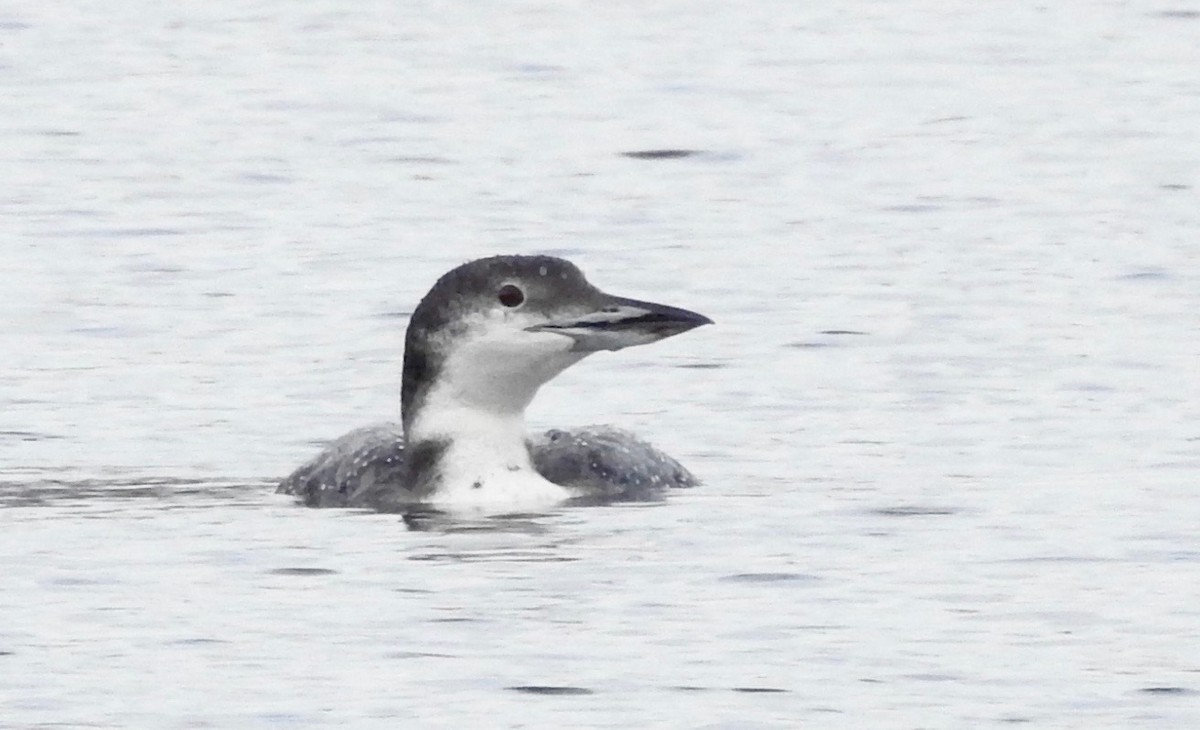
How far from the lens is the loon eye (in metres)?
12.5

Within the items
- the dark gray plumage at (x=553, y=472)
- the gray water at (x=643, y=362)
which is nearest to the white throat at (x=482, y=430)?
the dark gray plumage at (x=553, y=472)

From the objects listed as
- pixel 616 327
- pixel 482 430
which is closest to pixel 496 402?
pixel 482 430

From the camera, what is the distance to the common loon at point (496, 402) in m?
12.4

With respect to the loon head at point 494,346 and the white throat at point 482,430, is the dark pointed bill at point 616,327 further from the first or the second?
the white throat at point 482,430

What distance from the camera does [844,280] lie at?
1698 centimetres

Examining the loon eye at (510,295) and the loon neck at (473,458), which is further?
the loon neck at (473,458)

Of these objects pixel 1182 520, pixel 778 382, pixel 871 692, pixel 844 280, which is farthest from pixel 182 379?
pixel 871 692

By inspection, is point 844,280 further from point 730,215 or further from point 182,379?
point 182,379

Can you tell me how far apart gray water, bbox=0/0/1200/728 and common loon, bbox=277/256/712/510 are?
0.80 ft

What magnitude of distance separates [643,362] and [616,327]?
2997mm

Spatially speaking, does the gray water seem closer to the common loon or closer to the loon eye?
the common loon

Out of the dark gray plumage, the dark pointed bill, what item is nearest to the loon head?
the dark pointed bill

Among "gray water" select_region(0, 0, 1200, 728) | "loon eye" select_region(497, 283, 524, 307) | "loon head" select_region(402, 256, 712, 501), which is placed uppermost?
"loon eye" select_region(497, 283, 524, 307)

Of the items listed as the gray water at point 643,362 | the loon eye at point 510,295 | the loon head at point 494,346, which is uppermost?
the loon eye at point 510,295
